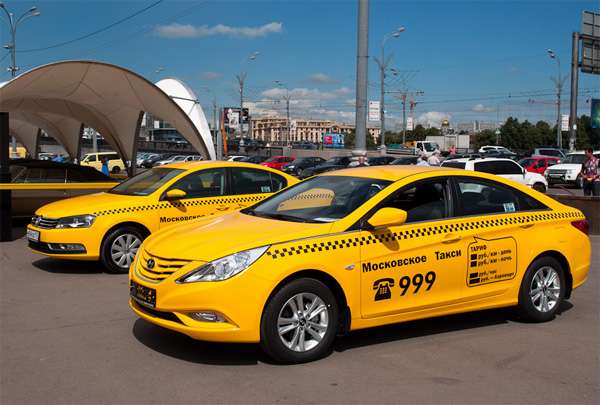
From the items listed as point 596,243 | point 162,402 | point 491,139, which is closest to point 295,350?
point 162,402

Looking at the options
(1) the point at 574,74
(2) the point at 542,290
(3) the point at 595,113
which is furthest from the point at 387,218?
(3) the point at 595,113

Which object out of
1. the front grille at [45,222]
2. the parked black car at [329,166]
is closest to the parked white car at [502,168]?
the parked black car at [329,166]

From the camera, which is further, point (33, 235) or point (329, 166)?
point (329, 166)

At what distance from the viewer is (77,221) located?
8117mm

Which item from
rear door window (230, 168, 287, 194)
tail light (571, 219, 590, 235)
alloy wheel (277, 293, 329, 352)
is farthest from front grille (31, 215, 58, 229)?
tail light (571, 219, 590, 235)

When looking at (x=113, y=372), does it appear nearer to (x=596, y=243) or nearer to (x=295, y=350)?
(x=295, y=350)

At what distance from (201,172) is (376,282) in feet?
15.0

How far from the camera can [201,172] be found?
8984 millimetres

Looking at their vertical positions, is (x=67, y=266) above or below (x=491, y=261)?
below

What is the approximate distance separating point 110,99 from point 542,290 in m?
15.7

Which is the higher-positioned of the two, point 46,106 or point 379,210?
point 46,106

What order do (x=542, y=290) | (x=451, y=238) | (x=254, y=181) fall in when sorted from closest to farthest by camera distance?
(x=451, y=238) → (x=542, y=290) → (x=254, y=181)

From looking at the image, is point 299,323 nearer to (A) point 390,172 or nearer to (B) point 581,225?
(A) point 390,172

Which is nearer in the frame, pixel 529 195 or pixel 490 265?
pixel 490 265
